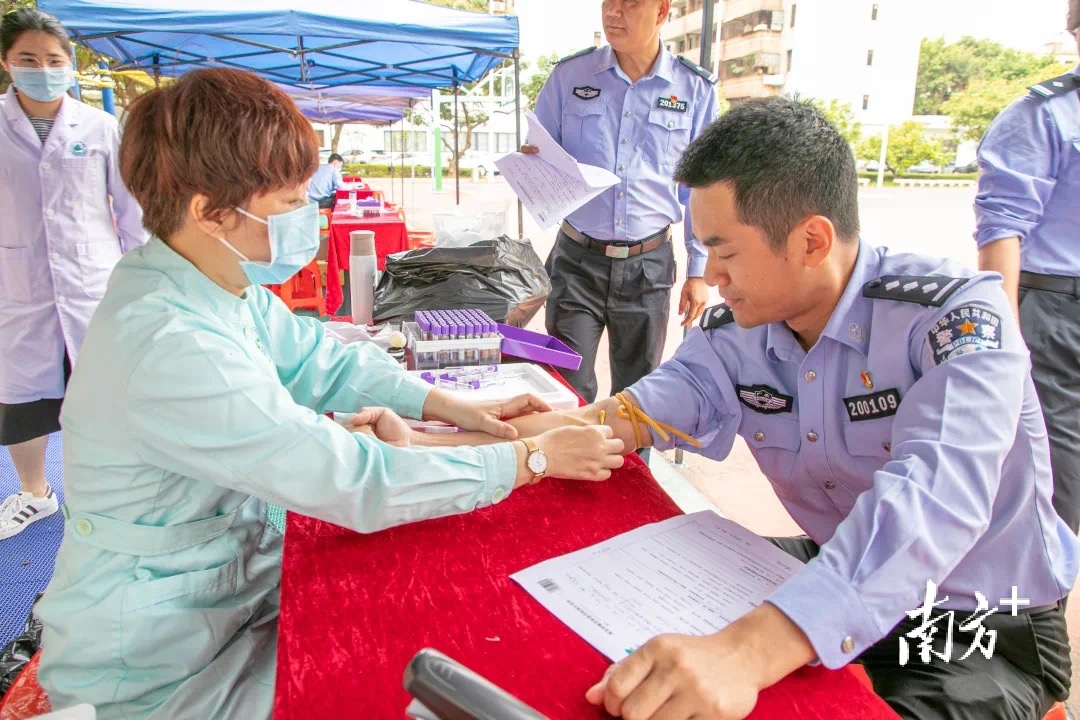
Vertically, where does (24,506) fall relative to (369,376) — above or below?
below

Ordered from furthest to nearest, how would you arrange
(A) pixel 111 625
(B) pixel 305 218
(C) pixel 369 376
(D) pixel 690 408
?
(C) pixel 369 376 < (D) pixel 690 408 < (B) pixel 305 218 < (A) pixel 111 625

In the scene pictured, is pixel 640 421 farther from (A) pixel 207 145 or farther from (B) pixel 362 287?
(B) pixel 362 287

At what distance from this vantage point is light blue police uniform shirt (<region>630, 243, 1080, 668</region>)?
0.89 meters

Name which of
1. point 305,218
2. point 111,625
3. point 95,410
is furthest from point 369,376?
point 111,625

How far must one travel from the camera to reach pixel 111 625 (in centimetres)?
97

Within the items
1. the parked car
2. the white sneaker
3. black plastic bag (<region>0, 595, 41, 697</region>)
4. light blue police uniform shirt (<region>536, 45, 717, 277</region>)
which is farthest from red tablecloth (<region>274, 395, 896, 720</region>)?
the parked car

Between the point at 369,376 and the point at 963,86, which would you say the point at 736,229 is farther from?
the point at 963,86

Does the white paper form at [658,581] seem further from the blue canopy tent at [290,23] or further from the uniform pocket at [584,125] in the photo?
the blue canopy tent at [290,23]

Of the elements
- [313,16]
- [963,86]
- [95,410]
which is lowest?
[95,410]

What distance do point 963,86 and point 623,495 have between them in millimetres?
13737

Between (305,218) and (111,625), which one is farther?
Result: (305,218)

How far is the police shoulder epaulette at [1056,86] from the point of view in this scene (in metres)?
2.04

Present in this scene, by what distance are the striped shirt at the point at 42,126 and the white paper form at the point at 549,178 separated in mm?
1699

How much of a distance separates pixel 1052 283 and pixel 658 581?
1.81 metres
